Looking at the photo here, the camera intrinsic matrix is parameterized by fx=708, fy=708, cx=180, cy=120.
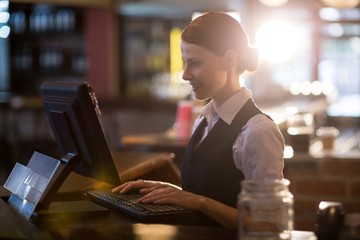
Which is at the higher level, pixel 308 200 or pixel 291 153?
pixel 291 153

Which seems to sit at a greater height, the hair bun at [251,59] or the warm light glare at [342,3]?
the warm light glare at [342,3]

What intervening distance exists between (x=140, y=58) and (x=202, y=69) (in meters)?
8.94

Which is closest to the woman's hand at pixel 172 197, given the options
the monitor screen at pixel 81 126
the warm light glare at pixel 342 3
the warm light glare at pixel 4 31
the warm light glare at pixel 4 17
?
the monitor screen at pixel 81 126

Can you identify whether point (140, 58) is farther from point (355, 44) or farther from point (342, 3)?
point (342, 3)

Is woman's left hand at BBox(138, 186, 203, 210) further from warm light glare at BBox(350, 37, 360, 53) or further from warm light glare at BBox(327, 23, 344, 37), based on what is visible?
warm light glare at BBox(350, 37, 360, 53)

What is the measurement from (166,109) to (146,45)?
195 centimetres

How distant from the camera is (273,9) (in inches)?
420

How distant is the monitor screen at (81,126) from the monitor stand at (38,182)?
0.17 ft

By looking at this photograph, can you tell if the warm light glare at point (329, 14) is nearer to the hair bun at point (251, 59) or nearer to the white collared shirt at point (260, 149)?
the hair bun at point (251, 59)

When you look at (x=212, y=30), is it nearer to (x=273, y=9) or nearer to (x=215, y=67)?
(x=215, y=67)

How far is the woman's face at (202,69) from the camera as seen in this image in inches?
85.9

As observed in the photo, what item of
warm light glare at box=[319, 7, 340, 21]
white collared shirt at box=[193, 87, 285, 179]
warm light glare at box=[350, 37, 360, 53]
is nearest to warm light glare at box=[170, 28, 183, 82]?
warm light glare at box=[319, 7, 340, 21]

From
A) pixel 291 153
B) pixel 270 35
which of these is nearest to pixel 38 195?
pixel 291 153

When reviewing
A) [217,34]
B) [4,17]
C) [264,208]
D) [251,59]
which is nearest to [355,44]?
[4,17]
